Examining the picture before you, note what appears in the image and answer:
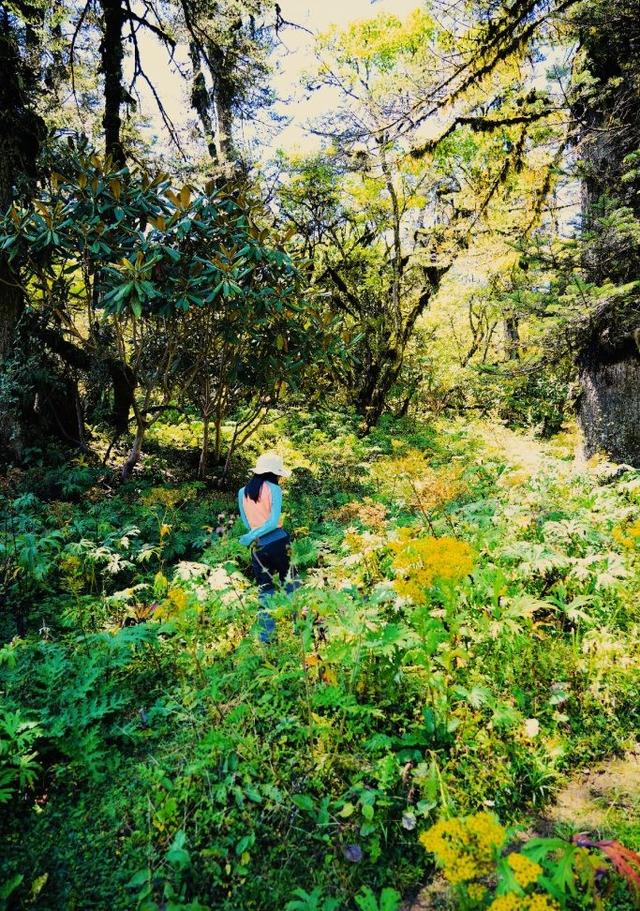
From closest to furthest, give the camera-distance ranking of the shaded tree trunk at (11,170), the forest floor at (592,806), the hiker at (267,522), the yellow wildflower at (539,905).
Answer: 1. the yellow wildflower at (539,905)
2. the forest floor at (592,806)
3. the hiker at (267,522)
4. the shaded tree trunk at (11,170)

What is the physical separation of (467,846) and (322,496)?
582 cm

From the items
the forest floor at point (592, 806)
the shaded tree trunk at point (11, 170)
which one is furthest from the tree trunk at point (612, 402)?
the shaded tree trunk at point (11, 170)

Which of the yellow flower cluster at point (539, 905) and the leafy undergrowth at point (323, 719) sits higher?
the yellow flower cluster at point (539, 905)

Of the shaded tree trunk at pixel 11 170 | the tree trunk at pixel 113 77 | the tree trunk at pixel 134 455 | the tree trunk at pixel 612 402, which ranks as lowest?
the tree trunk at pixel 134 455

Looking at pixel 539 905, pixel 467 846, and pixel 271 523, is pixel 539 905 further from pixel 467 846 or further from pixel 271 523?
pixel 271 523

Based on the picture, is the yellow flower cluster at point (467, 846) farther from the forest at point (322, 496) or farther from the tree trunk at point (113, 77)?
the tree trunk at point (113, 77)

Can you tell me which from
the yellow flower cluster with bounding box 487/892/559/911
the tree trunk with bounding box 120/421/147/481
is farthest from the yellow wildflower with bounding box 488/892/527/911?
the tree trunk with bounding box 120/421/147/481

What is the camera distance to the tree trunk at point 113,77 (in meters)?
8.38

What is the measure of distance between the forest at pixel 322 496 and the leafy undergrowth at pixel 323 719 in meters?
0.02

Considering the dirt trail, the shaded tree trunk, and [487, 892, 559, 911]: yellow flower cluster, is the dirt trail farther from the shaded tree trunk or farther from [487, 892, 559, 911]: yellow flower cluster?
the shaded tree trunk

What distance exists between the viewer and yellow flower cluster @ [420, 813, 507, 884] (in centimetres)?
145

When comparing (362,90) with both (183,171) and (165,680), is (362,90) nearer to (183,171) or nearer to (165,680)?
(183,171)

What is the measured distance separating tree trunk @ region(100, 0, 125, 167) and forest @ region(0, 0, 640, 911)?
48 millimetres

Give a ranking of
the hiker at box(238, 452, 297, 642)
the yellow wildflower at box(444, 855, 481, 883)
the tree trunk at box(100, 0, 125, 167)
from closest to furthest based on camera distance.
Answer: the yellow wildflower at box(444, 855, 481, 883)
the hiker at box(238, 452, 297, 642)
the tree trunk at box(100, 0, 125, 167)
